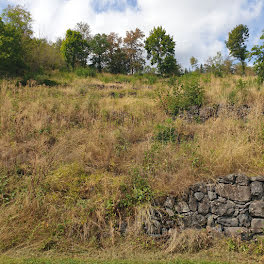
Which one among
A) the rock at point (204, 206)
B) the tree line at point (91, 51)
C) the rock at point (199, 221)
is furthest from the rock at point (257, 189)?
the tree line at point (91, 51)

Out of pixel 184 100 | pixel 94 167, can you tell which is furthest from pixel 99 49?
pixel 94 167

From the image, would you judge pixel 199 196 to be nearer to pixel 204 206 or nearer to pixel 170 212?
pixel 204 206

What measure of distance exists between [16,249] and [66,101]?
613 centimetres

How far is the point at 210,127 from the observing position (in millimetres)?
6270

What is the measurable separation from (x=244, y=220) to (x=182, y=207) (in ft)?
3.84

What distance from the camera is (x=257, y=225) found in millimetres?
3689

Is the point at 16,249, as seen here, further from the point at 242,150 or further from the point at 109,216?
the point at 242,150

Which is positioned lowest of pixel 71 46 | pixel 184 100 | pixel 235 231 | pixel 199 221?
pixel 235 231

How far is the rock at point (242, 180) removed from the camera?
392cm

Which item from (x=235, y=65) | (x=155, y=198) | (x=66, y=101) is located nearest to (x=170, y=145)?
(x=155, y=198)

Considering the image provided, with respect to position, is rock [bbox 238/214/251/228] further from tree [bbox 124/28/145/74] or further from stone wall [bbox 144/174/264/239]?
tree [bbox 124/28/145/74]

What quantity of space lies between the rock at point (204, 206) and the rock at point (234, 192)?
11.5 inches

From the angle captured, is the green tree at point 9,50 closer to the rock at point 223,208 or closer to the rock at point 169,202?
the rock at point 169,202

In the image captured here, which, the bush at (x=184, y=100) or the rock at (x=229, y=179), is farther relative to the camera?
the bush at (x=184, y=100)
